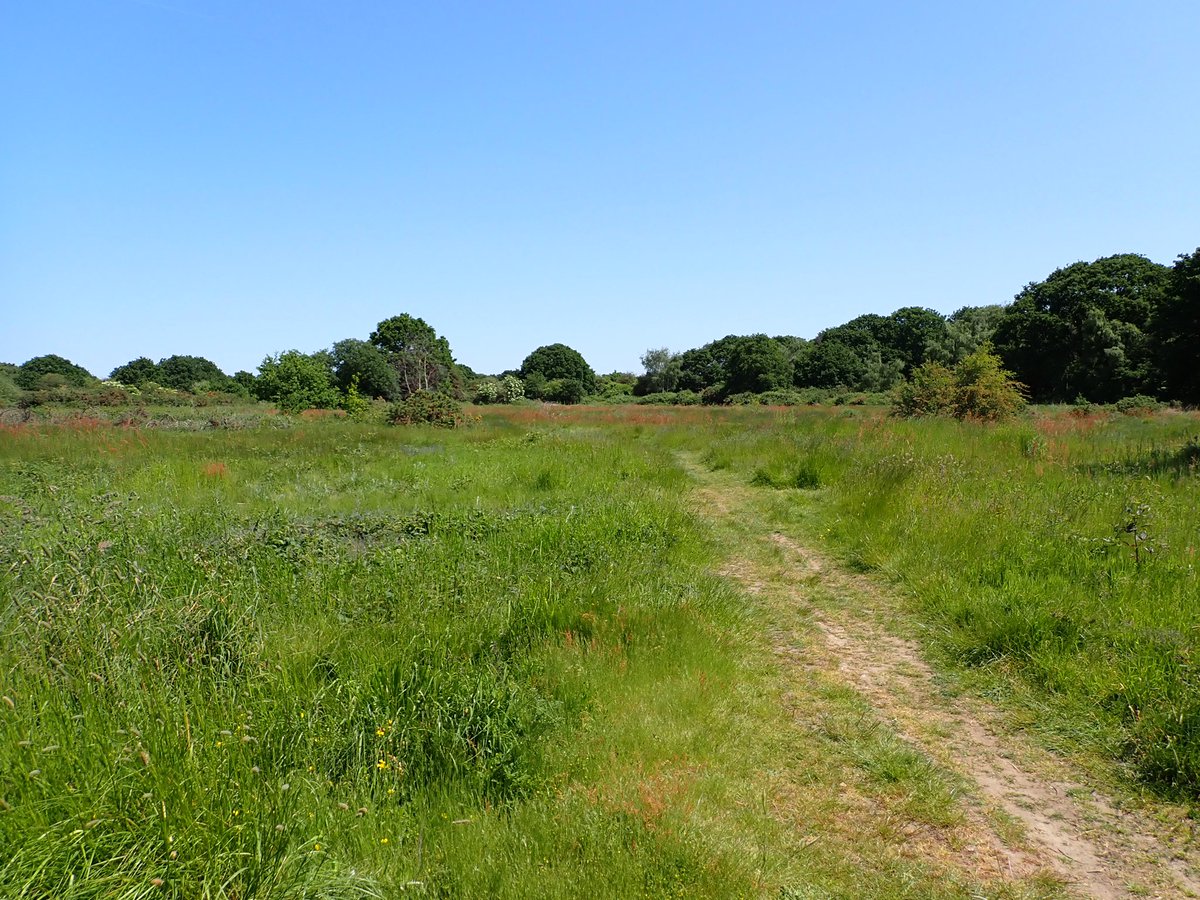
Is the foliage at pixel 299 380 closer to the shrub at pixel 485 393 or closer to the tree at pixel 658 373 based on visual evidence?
the shrub at pixel 485 393

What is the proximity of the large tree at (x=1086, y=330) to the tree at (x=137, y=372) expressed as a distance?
99.3m

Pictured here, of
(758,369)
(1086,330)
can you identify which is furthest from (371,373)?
(1086,330)

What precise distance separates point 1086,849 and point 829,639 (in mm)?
2471

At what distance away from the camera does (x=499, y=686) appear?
4082 mm

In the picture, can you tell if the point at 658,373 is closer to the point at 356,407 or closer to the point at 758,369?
the point at 758,369

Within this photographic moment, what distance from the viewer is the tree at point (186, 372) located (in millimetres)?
83562

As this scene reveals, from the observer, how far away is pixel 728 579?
690cm

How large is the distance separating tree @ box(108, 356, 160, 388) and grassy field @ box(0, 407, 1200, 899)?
9007 centimetres

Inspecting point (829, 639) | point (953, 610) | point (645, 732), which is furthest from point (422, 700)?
point (953, 610)

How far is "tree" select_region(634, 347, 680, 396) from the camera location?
78188 millimetres

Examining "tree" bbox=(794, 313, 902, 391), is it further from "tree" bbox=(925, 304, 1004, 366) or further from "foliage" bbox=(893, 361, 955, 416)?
"foliage" bbox=(893, 361, 955, 416)

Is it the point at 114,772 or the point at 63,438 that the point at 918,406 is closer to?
the point at 114,772

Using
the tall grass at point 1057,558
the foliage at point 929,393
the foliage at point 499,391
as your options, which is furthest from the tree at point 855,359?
the tall grass at point 1057,558

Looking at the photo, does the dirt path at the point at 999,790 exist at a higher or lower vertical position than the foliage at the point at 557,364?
lower
